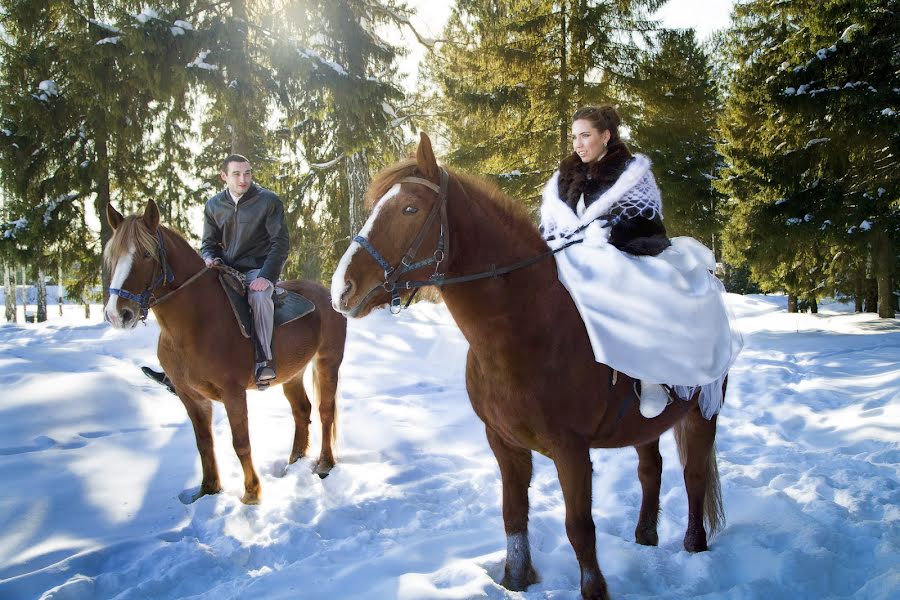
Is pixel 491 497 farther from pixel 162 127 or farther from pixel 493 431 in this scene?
pixel 162 127

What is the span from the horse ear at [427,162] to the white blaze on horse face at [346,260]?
133 mm

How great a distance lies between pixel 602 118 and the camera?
2662 millimetres

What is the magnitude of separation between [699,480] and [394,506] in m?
2.09

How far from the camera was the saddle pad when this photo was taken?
13.7 ft

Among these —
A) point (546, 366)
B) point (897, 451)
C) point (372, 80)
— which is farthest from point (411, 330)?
point (546, 366)

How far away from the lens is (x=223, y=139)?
15906 millimetres

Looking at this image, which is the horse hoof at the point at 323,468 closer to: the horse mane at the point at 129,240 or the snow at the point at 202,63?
the horse mane at the point at 129,240

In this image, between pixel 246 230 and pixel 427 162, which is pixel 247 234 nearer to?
pixel 246 230

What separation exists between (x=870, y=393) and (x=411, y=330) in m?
8.03

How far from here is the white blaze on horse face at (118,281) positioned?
3.44 m

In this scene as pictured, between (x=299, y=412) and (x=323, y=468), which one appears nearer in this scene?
(x=323, y=468)

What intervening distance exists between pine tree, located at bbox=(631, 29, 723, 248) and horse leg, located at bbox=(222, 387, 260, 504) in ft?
40.4

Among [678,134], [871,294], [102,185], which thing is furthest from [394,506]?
[871,294]

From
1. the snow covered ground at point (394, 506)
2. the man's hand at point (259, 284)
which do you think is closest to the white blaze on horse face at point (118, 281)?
the man's hand at point (259, 284)
